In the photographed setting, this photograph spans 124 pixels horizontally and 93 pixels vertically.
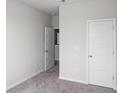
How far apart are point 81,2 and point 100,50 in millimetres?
1764

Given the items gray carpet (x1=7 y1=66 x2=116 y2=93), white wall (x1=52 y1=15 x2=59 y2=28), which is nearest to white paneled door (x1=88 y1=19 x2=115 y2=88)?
gray carpet (x1=7 y1=66 x2=116 y2=93)

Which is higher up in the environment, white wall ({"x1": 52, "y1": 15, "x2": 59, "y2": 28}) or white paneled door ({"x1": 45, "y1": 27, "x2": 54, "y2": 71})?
white wall ({"x1": 52, "y1": 15, "x2": 59, "y2": 28})

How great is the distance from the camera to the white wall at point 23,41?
10.0 feet

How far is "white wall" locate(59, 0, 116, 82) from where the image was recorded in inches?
128

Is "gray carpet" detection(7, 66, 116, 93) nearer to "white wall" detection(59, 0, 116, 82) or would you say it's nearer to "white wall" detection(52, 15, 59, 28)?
"white wall" detection(59, 0, 116, 82)

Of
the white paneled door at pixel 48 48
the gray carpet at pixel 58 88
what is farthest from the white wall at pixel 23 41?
the gray carpet at pixel 58 88

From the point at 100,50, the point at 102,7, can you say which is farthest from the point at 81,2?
the point at 100,50

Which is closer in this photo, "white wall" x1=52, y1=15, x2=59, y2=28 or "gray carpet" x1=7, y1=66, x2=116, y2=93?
"gray carpet" x1=7, y1=66, x2=116, y2=93

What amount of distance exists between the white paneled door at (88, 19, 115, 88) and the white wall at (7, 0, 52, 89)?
2.28 metres

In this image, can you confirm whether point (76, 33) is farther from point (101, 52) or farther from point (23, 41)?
point (23, 41)

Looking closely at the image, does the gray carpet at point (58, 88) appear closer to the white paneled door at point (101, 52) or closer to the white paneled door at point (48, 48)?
the white paneled door at point (101, 52)

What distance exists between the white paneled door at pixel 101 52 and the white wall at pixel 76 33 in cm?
20

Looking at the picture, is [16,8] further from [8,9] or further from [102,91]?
[102,91]
